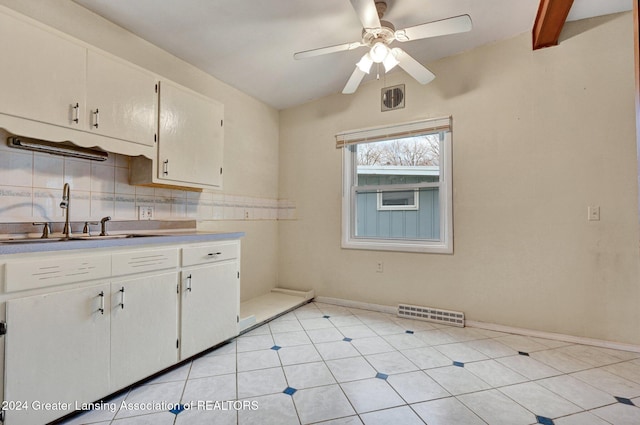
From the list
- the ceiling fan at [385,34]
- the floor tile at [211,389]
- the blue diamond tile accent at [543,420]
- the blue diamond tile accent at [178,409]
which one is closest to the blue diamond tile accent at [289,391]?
the floor tile at [211,389]

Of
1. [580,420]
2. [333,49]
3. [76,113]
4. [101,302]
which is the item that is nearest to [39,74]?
[76,113]

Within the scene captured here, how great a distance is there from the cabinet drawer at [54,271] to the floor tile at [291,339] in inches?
54.0

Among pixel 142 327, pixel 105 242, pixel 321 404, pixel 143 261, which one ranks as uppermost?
pixel 105 242

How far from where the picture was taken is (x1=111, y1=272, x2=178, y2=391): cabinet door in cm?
165

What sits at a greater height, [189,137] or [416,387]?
[189,137]

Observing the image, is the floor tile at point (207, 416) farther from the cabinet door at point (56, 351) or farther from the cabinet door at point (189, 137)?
the cabinet door at point (189, 137)

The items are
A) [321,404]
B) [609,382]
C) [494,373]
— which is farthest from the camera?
[494,373]

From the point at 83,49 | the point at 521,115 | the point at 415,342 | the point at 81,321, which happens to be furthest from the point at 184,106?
the point at 521,115

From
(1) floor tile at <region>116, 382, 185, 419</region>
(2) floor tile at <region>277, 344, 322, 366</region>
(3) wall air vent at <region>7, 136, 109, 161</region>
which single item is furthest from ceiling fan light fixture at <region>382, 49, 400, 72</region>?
(1) floor tile at <region>116, 382, 185, 419</region>

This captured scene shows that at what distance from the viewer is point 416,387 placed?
71.1 inches

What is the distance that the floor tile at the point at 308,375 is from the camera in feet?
6.05

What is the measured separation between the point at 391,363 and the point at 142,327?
64.1 inches

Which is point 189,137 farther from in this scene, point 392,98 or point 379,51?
point 392,98

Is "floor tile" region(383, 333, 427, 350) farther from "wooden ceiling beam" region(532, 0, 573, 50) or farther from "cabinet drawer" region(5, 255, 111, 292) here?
"wooden ceiling beam" region(532, 0, 573, 50)
